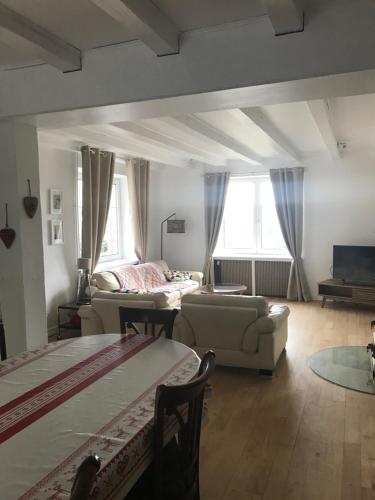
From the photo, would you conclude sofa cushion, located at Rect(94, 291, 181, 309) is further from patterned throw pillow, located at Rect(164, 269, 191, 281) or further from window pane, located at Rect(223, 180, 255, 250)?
window pane, located at Rect(223, 180, 255, 250)

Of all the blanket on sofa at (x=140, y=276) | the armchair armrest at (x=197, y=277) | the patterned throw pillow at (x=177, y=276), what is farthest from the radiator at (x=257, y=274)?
the blanket on sofa at (x=140, y=276)

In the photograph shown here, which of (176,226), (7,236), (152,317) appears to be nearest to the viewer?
(152,317)

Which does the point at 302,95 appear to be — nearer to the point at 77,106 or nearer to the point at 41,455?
the point at 77,106

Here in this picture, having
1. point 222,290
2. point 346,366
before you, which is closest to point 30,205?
point 346,366

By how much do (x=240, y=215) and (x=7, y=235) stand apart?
5169mm

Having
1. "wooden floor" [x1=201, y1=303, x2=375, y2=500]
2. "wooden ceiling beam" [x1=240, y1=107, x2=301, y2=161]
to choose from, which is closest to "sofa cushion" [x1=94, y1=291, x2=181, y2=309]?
"wooden floor" [x1=201, y1=303, x2=375, y2=500]

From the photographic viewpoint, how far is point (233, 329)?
3693mm

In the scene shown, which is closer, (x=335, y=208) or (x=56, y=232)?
(x=56, y=232)

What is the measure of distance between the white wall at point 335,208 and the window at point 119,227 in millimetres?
3156

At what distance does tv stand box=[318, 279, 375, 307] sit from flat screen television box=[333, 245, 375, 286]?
15 cm

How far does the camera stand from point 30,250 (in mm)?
3281

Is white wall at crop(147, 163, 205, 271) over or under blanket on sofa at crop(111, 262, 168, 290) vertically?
over

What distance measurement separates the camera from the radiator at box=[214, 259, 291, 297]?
722 cm

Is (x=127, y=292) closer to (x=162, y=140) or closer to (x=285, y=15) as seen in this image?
(x=162, y=140)
